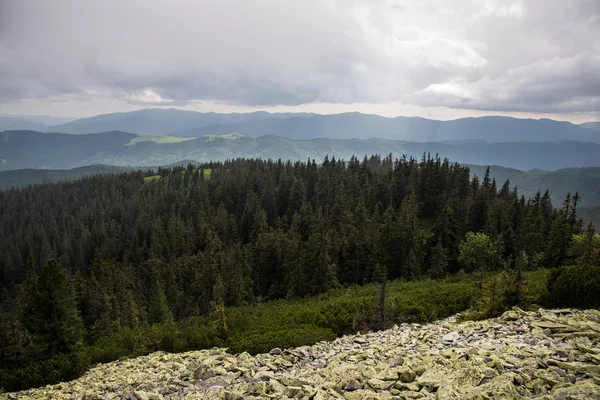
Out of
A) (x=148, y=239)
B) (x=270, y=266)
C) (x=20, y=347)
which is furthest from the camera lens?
(x=148, y=239)

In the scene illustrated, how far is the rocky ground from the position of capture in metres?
12.5

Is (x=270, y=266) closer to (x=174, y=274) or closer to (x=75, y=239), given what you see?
(x=174, y=274)

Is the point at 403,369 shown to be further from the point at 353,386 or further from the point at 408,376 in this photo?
the point at 353,386

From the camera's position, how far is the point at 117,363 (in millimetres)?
24469

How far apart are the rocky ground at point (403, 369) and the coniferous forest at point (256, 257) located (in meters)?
3.31

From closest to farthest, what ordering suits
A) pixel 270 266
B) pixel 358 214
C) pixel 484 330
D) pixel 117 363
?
1. pixel 484 330
2. pixel 117 363
3. pixel 270 266
4. pixel 358 214

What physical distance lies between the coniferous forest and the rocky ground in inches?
130

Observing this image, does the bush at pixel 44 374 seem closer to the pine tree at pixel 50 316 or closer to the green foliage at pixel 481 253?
the pine tree at pixel 50 316

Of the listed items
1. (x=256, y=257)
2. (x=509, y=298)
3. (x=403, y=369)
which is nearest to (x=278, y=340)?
(x=403, y=369)

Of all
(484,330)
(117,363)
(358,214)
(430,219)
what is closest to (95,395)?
(117,363)

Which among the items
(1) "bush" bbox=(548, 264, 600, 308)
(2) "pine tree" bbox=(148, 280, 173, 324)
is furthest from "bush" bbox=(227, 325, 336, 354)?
(2) "pine tree" bbox=(148, 280, 173, 324)

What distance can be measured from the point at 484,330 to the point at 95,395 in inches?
821

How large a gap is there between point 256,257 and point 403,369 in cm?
5888

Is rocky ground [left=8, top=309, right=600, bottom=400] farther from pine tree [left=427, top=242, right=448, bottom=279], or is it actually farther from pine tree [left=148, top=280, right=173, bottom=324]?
pine tree [left=427, top=242, right=448, bottom=279]
